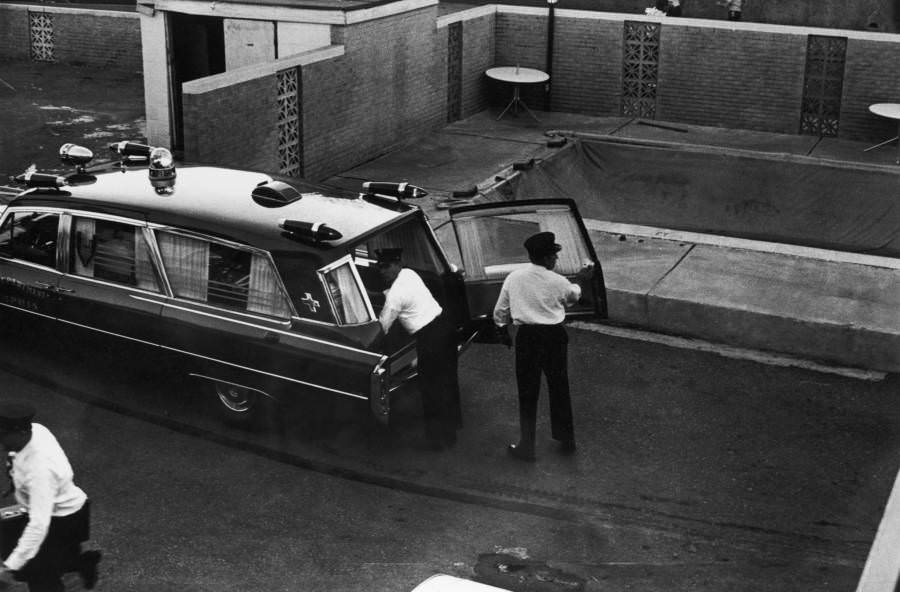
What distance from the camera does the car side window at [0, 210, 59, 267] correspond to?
9.35 metres

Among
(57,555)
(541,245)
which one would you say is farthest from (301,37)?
(57,555)

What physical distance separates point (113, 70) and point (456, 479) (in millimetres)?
16378

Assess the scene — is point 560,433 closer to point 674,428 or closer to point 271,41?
point 674,428

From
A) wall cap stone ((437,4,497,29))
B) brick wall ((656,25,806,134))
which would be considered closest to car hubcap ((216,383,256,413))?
wall cap stone ((437,4,497,29))

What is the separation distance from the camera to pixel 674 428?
30.4ft

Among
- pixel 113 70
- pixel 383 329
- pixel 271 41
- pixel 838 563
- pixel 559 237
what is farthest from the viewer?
pixel 113 70

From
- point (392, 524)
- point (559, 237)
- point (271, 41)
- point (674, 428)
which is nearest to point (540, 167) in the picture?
point (271, 41)

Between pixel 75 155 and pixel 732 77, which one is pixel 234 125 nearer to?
pixel 75 155

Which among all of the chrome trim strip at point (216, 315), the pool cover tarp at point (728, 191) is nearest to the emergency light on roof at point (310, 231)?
the chrome trim strip at point (216, 315)

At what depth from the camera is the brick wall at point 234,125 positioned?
13656 mm

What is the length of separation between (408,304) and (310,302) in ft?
2.17

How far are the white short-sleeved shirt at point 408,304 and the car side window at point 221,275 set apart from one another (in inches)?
27.0

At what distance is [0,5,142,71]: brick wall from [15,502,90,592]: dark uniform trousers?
17743mm

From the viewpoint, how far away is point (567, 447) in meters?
8.81
